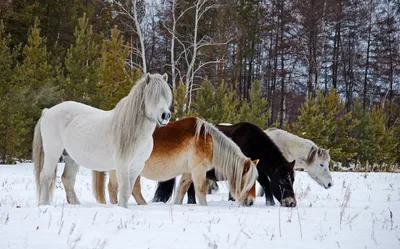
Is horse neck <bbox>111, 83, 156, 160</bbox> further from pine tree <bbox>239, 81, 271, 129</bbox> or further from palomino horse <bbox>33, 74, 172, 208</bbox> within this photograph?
pine tree <bbox>239, 81, 271, 129</bbox>

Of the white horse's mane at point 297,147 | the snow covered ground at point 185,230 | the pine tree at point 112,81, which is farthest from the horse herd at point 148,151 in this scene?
the pine tree at point 112,81

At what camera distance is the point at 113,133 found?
478 cm

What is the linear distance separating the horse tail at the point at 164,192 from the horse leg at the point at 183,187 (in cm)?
63

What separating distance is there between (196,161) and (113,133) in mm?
1628

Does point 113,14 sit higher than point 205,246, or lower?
higher

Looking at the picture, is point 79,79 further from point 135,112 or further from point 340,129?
point 135,112

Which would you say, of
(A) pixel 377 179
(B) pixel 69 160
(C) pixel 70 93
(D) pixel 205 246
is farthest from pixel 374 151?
(D) pixel 205 246

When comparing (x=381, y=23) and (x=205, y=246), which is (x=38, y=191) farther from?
(x=381, y=23)

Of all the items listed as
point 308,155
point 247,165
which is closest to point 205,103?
point 308,155

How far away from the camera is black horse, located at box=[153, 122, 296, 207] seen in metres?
6.29

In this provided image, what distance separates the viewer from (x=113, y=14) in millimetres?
23766

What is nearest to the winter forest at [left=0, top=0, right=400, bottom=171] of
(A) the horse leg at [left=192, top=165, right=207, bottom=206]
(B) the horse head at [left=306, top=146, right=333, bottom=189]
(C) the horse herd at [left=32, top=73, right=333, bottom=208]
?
(B) the horse head at [left=306, top=146, right=333, bottom=189]

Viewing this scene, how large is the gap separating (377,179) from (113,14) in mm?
18015

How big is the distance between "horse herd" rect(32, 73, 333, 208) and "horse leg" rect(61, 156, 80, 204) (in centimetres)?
1
